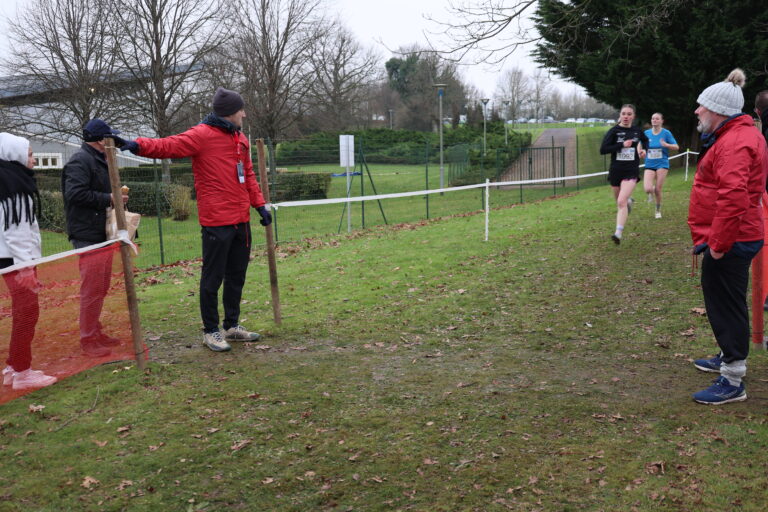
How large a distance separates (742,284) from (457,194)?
22168 mm

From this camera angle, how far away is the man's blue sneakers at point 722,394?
15.0ft

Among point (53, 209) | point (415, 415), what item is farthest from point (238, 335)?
point (53, 209)

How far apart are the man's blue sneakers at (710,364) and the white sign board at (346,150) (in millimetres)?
12272

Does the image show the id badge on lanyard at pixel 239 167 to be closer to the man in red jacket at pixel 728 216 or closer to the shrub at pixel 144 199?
the man in red jacket at pixel 728 216

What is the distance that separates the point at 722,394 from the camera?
15.1ft

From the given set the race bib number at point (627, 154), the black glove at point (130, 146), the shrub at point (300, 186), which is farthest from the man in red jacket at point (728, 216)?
the shrub at point (300, 186)

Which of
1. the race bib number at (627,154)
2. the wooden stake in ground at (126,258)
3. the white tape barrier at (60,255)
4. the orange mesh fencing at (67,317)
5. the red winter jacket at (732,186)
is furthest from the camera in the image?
the race bib number at (627,154)

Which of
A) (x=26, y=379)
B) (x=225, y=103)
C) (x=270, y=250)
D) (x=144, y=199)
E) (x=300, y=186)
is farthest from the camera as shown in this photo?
(x=300, y=186)

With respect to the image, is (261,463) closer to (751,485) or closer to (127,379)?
(127,379)

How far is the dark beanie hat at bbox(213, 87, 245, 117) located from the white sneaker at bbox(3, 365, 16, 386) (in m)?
2.64

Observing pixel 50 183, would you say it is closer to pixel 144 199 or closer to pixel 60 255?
pixel 144 199

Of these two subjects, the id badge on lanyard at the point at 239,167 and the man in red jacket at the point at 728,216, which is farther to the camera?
the id badge on lanyard at the point at 239,167

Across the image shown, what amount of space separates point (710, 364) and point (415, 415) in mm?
2526

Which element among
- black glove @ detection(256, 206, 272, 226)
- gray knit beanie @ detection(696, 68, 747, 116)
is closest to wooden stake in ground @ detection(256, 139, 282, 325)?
black glove @ detection(256, 206, 272, 226)
